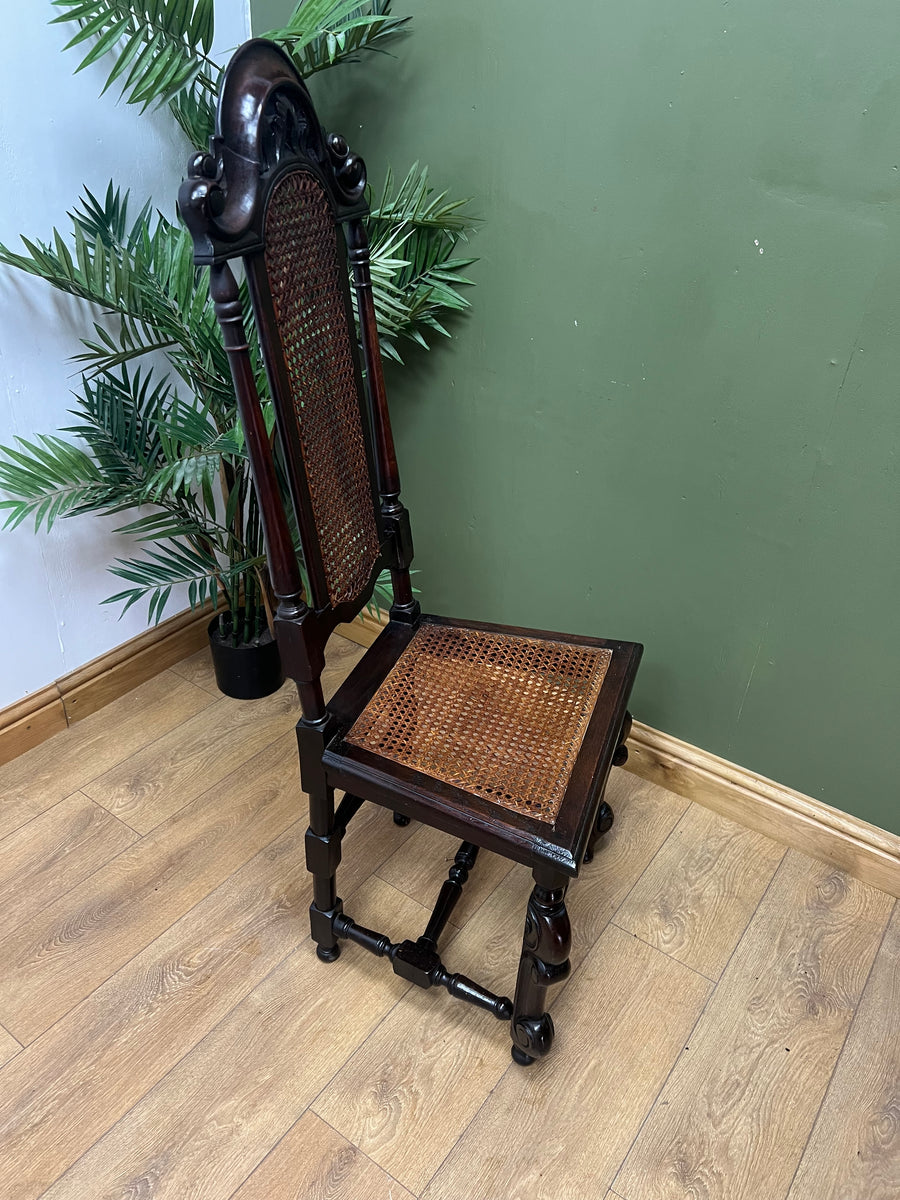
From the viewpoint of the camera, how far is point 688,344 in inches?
54.2

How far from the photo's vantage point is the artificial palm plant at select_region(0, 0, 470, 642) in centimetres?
135

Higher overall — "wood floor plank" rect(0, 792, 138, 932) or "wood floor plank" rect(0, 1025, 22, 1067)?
"wood floor plank" rect(0, 792, 138, 932)

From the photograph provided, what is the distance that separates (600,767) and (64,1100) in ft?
3.11

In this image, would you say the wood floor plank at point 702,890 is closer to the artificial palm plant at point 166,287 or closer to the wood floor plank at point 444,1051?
the wood floor plank at point 444,1051

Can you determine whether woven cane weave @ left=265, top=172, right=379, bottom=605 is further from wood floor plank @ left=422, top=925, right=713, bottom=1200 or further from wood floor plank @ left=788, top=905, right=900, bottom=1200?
wood floor plank @ left=788, top=905, right=900, bottom=1200

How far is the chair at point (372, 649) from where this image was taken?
98 cm

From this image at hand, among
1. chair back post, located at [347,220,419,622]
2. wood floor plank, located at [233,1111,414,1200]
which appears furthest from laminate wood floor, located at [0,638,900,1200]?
chair back post, located at [347,220,419,622]

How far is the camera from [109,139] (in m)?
1.60

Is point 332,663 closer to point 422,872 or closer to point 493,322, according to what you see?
point 422,872

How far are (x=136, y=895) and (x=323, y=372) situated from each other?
1032 millimetres

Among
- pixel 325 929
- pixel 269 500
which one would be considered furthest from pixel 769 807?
pixel 269 500

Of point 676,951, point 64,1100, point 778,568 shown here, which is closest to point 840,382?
point 778,568

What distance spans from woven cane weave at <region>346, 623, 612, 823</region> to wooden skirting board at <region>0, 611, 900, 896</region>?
0.51 metres

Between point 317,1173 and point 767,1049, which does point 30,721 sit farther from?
point 767,1049
